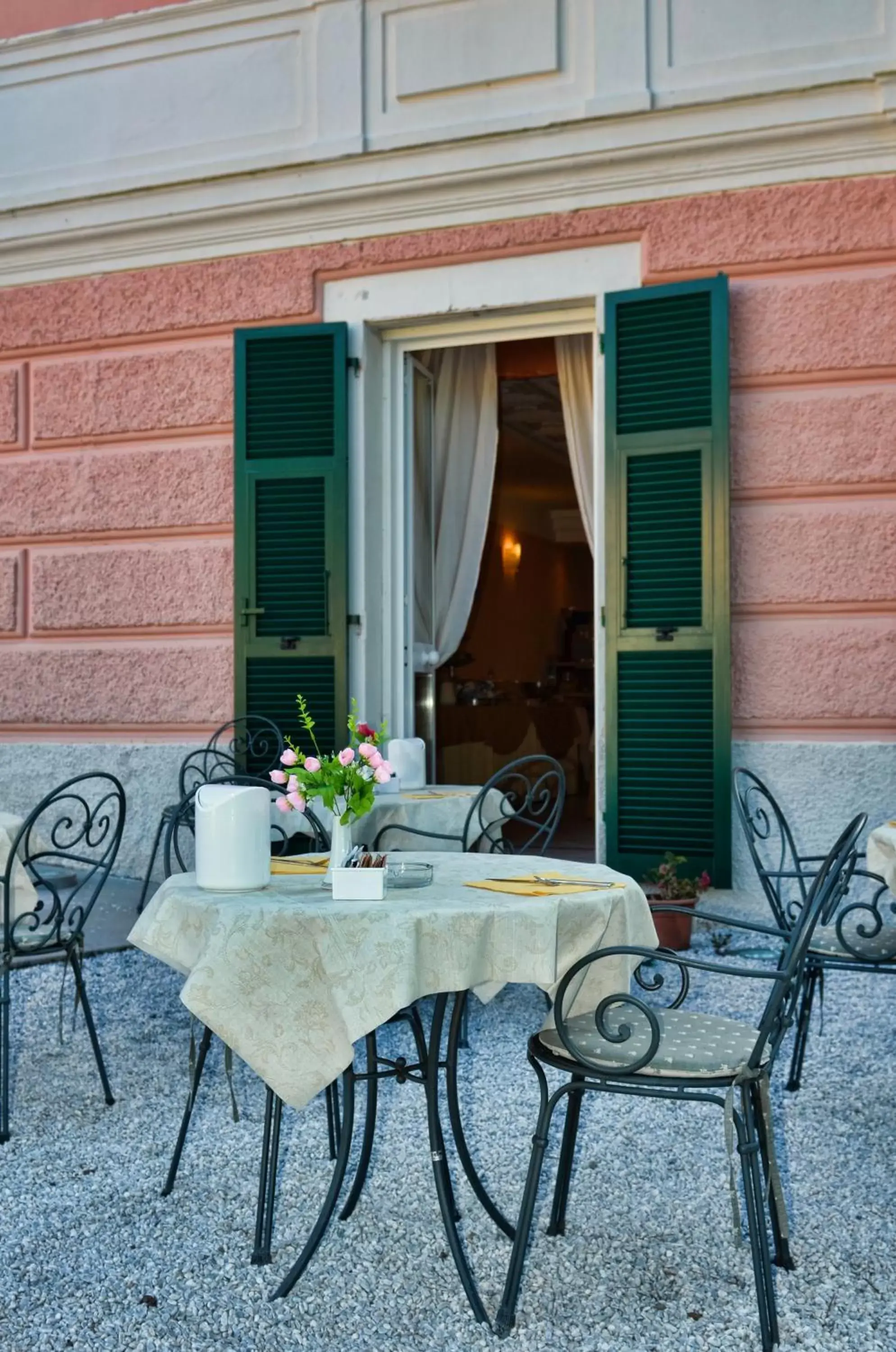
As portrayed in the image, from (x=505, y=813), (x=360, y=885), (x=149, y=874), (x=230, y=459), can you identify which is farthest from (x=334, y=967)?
(x=230, y=459)

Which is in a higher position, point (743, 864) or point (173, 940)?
point (173, 940)

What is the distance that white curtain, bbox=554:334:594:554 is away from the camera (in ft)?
20.7

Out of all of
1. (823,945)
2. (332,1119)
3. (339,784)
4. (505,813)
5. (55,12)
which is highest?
(55,12)

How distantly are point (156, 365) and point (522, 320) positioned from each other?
189cm

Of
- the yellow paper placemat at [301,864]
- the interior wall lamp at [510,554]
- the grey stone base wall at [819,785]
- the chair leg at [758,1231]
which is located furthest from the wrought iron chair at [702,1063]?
the interior wall lamp at [510,554]

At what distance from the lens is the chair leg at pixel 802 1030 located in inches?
133

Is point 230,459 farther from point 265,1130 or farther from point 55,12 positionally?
point 265,1130

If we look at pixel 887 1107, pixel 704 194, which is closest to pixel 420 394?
pixel 704 194

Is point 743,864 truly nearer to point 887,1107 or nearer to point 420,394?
point 887,1107

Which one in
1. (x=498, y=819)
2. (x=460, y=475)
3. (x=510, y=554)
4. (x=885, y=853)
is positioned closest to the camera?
(x=885, y=853)

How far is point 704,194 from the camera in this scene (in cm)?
554

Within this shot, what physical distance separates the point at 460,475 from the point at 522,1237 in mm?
5065

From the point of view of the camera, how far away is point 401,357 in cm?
632

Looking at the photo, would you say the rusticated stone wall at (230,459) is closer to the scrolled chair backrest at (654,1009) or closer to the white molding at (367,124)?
the white molding at (367,124)
